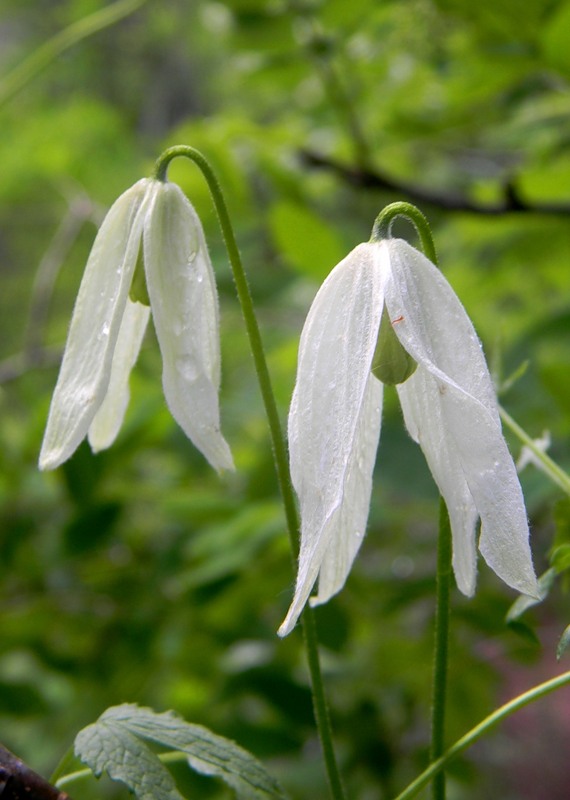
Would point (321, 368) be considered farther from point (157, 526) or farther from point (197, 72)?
point (197, 72)

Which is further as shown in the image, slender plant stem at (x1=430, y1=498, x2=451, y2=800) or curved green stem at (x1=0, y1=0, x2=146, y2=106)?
curved green stem at (x1=0, y1=0, x2=146, y2=106)

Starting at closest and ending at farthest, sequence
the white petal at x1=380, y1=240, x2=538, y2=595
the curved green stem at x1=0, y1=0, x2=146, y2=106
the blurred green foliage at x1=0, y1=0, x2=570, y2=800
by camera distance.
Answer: the white petal at x1=380, y1=240, x2=538, y2=595, the blurred green foliage at x1=0, y1=0, x2=570, y2=800, the curved green stem at x1=0, y1=0, x2=146, y2=106

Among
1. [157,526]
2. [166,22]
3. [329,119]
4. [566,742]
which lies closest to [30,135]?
[329,119]

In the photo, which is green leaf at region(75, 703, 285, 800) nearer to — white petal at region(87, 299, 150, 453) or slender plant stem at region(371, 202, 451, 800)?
slender plant stem at region(371, 202, 451, 800)

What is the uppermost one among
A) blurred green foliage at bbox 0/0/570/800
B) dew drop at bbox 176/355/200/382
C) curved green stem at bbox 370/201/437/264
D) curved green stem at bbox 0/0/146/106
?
curved green stem at bbox 0/0/146/106

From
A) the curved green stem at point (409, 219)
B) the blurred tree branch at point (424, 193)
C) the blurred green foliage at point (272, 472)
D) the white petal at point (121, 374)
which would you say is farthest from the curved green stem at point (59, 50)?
the curved green stem at point (409, 219)

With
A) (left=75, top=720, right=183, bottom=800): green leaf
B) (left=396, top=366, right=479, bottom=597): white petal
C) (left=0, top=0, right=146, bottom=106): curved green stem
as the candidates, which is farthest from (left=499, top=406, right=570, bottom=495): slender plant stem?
(left=0, top=0, right=146, bottom=106): curved green stem

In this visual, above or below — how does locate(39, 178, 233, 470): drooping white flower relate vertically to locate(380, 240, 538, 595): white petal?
above
